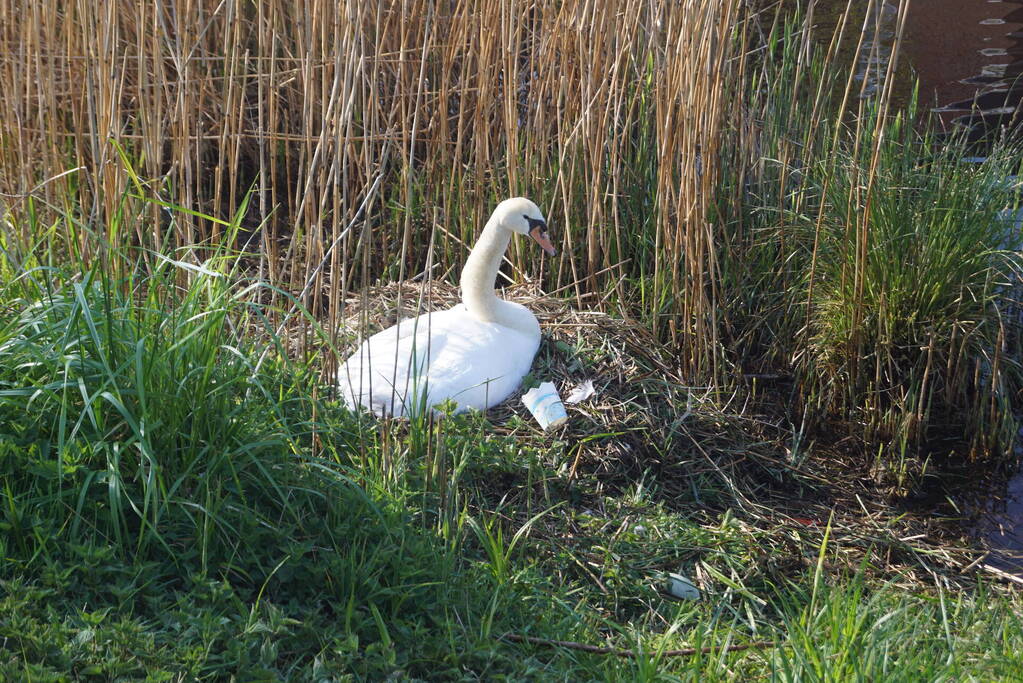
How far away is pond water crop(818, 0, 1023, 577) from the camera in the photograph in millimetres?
7820

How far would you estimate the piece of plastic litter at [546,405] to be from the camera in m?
3.77

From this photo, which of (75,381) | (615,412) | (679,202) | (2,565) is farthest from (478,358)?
(2,565)

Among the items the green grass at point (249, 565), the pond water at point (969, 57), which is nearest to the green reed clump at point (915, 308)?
the green grass at point (249, 565)

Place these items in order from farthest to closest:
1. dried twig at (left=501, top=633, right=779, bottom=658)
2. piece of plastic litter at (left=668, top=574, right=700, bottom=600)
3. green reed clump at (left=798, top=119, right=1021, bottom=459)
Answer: green reed clump at (left=798, top=119, right=1021, bottom=459)
piece of plastic litter at (left=668, top=574, right=700, bottom=600)
dried twig at (left=501, top=633, right=779, bottom=658)

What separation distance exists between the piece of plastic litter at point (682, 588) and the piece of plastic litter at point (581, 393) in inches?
35.0

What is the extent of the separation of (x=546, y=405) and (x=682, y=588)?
2.97ft

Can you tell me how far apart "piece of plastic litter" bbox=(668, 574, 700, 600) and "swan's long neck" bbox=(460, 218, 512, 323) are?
4.29 ft

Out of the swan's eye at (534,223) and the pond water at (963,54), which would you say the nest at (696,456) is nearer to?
the swan's eye at (534,223)

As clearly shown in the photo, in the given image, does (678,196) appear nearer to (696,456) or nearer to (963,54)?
(696,456)

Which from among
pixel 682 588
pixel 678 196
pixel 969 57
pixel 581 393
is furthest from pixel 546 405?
pixel 969 57

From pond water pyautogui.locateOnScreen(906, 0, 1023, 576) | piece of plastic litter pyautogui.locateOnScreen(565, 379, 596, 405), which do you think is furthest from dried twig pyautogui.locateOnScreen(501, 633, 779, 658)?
pond water pyautogui.locateOnScreen(906, 0, 1023, 576)

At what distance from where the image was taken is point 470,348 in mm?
3932

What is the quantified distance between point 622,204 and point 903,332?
139 centimetres

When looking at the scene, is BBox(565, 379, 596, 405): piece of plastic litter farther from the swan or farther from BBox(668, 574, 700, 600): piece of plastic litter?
BBox(668, 574, 700, 600): piece of plastic litter
